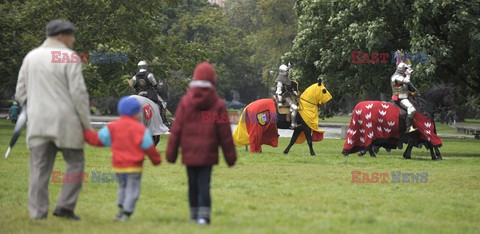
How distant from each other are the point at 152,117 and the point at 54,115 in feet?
41.7

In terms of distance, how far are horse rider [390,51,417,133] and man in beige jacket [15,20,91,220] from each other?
521 inches

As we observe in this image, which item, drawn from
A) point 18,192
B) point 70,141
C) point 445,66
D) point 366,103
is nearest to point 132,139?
point 70,141

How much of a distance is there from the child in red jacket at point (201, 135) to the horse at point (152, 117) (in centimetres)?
1267

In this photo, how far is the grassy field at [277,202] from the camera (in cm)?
1017

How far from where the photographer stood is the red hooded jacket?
9898 mm

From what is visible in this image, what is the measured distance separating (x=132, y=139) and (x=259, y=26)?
8028 centimetres

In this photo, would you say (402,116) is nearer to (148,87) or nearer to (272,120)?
(272,120)

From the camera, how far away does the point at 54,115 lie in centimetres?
1043

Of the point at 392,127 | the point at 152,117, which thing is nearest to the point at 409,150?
the point at 392,127

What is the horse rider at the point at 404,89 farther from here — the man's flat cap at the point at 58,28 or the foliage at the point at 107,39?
the foliage at the point at 107,39

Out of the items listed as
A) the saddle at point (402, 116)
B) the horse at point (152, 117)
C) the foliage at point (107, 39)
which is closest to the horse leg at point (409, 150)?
the saddle at point (402, 116)

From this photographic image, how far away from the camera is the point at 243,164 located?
1944cm

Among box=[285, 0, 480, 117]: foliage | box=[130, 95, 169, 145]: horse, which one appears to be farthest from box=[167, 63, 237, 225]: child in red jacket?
box=[285, 0, 480, 117]: foliage

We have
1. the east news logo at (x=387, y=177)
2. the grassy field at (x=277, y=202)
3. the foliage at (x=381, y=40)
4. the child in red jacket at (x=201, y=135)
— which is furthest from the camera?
the foliage at (x=381, y=40)
